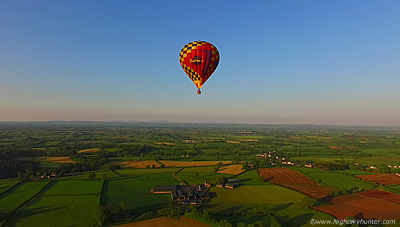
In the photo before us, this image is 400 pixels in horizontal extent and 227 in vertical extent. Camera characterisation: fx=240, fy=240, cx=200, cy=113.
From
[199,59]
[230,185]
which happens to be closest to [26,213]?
[199,59]

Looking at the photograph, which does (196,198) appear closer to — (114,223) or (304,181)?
(114,223)

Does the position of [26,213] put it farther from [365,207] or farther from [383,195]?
[383,195]

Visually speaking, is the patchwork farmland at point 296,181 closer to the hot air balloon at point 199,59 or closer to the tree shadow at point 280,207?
the tree shadow at point 280,207

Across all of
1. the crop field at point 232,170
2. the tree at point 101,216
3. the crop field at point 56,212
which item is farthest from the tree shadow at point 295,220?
the crop field at point 232,170

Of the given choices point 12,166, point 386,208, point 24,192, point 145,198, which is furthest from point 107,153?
point 386,208

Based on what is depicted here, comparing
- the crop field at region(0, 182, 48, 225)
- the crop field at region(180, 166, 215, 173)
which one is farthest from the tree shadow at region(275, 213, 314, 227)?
the crop field at region(0, 182, 48, 225)

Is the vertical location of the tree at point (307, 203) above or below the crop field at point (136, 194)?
above

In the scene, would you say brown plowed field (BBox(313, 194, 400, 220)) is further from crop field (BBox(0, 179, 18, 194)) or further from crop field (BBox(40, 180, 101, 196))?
crop field (BBox(0, 179, 18, 194))
